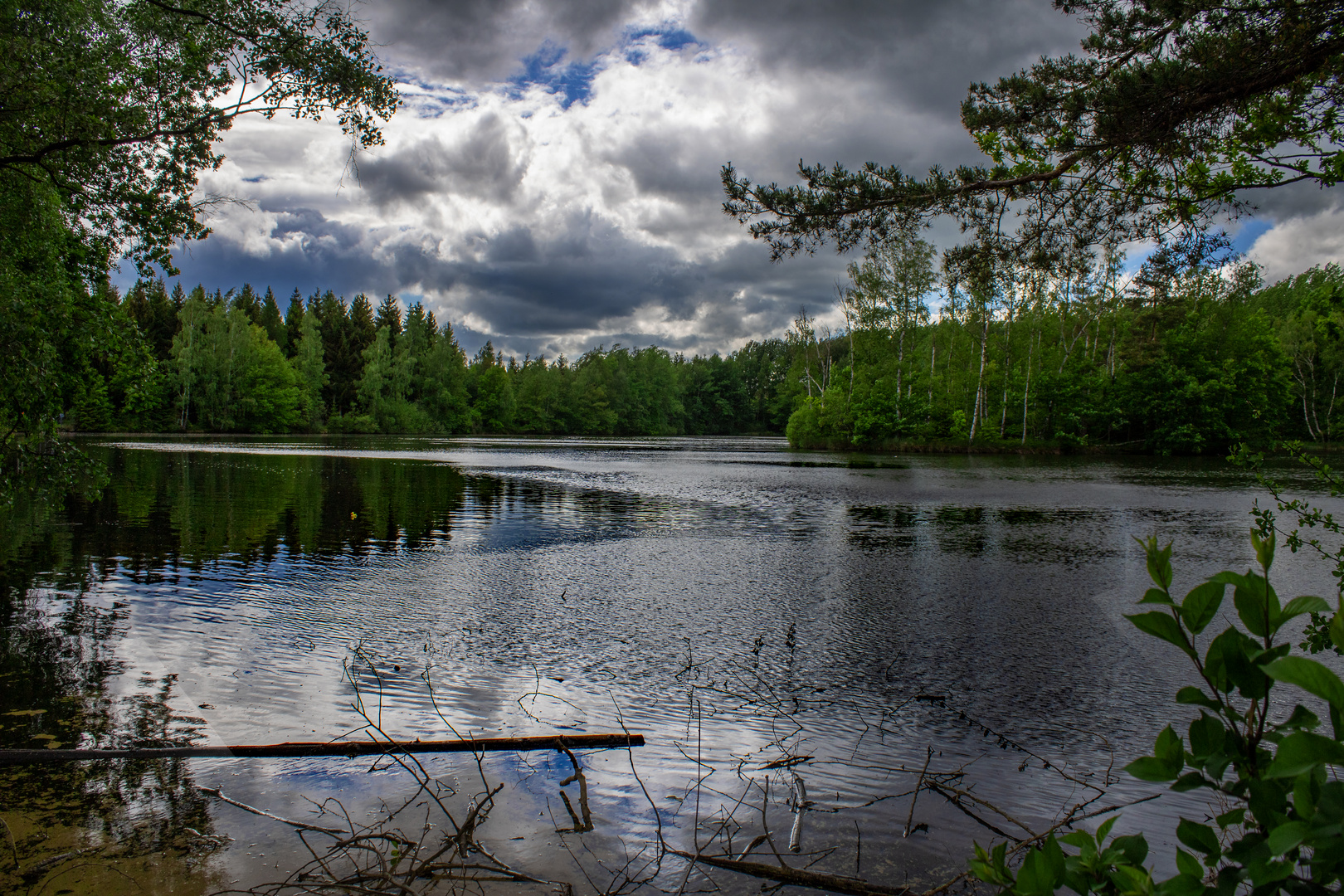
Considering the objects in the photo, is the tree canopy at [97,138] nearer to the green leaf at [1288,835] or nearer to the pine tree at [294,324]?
the green leaf at [1288,835]

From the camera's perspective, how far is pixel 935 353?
66.1m

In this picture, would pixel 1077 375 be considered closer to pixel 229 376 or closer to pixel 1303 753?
pixel 1303 753

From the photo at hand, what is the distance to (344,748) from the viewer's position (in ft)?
13.8

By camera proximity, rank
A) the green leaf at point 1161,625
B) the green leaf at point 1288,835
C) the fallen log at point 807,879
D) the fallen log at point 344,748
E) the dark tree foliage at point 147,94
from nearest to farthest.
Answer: the green leaf at point 1288,835 < the green leaf at point 1161,625 < the fallen log at point 807,879 < the fallen log at point 344,748 < the dark tree foliage at point 147,94

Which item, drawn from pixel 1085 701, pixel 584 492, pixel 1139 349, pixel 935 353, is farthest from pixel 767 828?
pixel 935 353

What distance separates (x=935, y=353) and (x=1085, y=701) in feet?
211

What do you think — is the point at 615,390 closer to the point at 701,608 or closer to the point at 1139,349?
the point at 1139,349

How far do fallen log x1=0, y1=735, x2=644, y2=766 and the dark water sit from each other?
0.12m

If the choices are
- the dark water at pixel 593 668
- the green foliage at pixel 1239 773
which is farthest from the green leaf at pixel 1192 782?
the dark water at pixel 593 668

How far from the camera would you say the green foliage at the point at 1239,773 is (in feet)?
3.89

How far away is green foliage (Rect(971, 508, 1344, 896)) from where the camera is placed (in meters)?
1.18

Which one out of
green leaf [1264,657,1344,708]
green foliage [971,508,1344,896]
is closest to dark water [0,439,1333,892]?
green foliage [971,508,1344,896]

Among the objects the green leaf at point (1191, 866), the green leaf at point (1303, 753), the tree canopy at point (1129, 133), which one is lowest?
the green leaf at point (1191, 866)

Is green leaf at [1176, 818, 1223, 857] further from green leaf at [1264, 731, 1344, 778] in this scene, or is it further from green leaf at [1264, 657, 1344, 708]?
green leaf at [1264, 657, 1344, 708]
